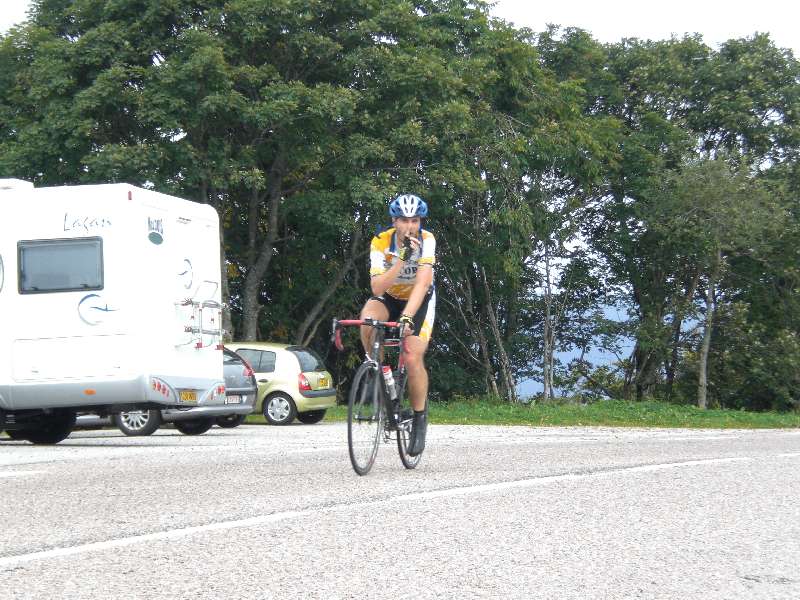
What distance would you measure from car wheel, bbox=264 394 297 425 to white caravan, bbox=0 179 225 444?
827 centimetres

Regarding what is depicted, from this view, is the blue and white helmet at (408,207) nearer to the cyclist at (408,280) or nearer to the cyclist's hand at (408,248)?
the cyclist at (408,280)

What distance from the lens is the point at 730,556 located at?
19.7 feet

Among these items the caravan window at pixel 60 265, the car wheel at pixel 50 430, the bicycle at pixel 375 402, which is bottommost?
the car wheel at pixel 50 430

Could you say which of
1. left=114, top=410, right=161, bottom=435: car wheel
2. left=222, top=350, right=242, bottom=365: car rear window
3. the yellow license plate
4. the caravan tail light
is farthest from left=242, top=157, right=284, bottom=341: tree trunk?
the caravan tail light

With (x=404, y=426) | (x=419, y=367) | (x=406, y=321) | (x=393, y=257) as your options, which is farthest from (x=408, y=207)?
(x=404, y=426)

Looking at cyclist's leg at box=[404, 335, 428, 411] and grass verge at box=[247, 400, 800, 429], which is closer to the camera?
cyclist's leg at box=[404, 335, 428, 411]

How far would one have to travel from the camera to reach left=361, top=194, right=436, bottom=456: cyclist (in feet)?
29.9

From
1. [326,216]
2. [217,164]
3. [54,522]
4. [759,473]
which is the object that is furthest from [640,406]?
[54,522]

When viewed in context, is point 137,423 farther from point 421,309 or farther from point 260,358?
point 421,309

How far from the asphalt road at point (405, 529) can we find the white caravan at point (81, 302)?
4070 millimetres

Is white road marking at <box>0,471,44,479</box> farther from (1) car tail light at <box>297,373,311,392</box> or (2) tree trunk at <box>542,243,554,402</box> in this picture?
(2) tree trunk at <box>542,243,554,402</box>

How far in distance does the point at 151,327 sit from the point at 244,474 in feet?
20.0

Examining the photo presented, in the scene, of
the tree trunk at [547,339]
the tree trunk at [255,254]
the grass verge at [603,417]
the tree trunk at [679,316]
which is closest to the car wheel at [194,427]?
the grass verge at [603,417]

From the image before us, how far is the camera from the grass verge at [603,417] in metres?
25.2
